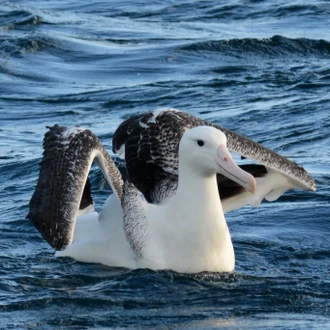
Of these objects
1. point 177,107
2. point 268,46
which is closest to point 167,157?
point 177,107

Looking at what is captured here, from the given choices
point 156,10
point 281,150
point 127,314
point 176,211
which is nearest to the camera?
point 127,314

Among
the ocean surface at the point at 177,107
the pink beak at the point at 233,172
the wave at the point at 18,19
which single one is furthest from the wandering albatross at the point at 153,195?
the wave at the point at 18,19

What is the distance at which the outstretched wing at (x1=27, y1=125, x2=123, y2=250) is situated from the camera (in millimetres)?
9883

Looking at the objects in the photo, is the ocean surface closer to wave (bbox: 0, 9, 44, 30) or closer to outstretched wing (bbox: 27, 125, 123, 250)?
wave (bbox: 0, 9, 44, 30)

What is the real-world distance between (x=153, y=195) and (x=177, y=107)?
7.19 meters

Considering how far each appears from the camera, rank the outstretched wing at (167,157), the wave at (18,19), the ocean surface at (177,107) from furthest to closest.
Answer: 1. the wave at (18,19)
2. the outstretched wing at (167,157)
3. the ocean surface at (177,107)

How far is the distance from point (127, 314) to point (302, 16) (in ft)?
55.1

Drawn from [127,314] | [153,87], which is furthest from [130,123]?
[153,87]

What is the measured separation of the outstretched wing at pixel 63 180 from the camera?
32.4 feet

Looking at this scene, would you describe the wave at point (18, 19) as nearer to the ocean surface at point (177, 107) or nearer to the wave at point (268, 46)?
the ocean surface at point (177, 107)

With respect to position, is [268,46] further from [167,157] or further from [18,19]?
[167,157]

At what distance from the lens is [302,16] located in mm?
25375

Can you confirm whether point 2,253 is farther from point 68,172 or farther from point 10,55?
point 10,55

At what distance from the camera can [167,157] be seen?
11.1 m
